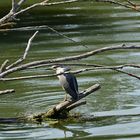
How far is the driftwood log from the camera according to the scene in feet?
25.0

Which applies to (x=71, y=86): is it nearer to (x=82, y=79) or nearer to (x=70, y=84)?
(x=70, y=84)

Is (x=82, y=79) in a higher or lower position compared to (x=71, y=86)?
lower

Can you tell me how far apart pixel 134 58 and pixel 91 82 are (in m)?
1.60

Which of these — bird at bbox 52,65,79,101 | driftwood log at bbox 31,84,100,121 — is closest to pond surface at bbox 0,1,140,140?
driftwood log at bbox 31,84,100,121

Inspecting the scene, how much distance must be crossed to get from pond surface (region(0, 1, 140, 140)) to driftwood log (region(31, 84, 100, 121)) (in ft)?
0.41

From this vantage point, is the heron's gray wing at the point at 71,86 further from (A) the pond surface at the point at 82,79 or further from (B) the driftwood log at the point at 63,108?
(A) the pond surface at the point at 82,79

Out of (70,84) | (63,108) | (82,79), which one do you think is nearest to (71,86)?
(70,84)

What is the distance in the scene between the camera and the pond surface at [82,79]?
728 cm

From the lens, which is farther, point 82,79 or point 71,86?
point 82,79

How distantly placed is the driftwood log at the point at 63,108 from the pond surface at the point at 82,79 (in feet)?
0.41

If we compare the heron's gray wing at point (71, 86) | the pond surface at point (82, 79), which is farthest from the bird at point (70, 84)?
the pond surface at point (82, 79)

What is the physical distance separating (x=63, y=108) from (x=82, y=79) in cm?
218

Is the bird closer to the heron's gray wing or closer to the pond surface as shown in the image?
the heron's gray wing

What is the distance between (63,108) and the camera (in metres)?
7.64
